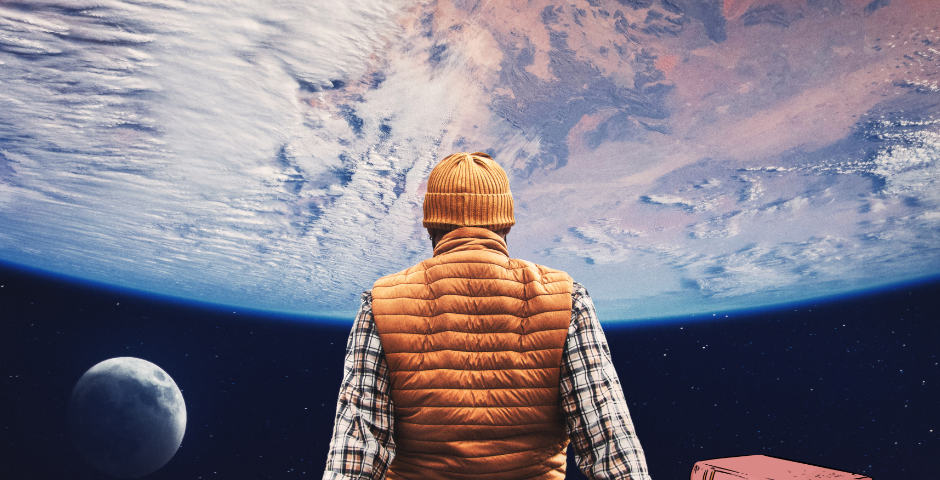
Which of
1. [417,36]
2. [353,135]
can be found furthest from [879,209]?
[353,135]

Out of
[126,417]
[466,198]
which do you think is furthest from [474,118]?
[126,417]

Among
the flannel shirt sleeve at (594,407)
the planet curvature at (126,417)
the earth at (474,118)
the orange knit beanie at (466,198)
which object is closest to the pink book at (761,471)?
the flannel shirt sleeve at (594,407)

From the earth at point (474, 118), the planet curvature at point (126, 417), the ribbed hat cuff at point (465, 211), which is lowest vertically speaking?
the planet curvature at point (126, 417)

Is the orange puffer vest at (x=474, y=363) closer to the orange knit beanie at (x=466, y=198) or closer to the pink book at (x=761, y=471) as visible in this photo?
the orange knit beanie at (x=466, y=198)

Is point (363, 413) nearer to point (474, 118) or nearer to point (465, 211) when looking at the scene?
point (465, 211)

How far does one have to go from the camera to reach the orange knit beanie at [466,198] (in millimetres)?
1059

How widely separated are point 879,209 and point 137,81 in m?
4.75

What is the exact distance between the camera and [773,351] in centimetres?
374

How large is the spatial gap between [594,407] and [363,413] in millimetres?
450

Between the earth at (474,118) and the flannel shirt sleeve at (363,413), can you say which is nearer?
the flannel shirt sleeve at (363,413)

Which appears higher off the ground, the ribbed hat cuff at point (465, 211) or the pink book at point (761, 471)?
the ribbed hat cuff at point (465, 211)

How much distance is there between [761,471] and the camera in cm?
121

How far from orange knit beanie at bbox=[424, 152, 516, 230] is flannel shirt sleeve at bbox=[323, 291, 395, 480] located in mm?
245

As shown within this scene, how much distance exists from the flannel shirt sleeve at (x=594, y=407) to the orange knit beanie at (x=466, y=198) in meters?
0.26
